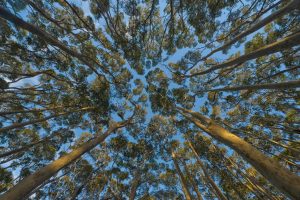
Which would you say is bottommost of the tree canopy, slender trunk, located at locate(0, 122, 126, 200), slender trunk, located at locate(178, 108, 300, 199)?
slender trunk, located at locate(178, 108, 300, 199)

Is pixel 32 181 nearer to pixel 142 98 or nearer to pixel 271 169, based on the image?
pixel 271 169

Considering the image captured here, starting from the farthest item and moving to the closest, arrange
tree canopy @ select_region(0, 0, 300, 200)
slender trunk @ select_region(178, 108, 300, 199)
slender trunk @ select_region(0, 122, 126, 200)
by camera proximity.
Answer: tree canopy @ select_region(0, 0, 300, 200) → slender trunk @ select_region(0, 122, 126, 200) → slender trunk @ select_region(178, 108, 300, 199)

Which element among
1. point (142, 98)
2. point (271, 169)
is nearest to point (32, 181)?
point (271, 169)

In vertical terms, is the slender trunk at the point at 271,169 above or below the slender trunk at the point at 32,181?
below

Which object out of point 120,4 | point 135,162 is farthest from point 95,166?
point 120,4

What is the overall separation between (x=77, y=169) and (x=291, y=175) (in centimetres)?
1380

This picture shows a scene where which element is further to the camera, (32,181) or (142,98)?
(142,98)

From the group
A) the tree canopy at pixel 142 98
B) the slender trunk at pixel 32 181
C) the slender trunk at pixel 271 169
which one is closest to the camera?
the slender trunk at pixel 271 169

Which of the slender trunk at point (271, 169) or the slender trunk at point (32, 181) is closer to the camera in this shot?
the slender trunk at point (271, 169)

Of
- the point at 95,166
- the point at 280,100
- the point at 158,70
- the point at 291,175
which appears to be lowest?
the point at 291,175

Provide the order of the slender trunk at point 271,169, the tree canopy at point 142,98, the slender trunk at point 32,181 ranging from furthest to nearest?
the tree canopy at point 142,98, the slender trunk at point 32,181, the slender trunk at point 271,169

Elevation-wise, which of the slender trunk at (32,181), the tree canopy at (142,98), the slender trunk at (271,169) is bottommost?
the slender trunk at (271,169)

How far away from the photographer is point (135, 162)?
42.9ft

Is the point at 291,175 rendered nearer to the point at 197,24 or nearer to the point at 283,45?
the point at 283,45
